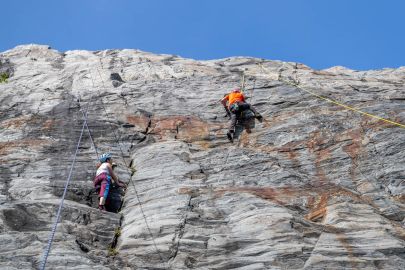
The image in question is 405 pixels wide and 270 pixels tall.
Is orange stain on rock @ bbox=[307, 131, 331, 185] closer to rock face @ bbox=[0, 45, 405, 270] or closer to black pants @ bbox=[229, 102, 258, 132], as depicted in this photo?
rock face @ bbox=[0, 45, 405, 270]

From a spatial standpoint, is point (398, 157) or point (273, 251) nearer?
point (273, 251)

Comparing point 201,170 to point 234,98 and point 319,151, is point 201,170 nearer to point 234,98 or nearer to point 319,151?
point 319,151

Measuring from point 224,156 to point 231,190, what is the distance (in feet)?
6.46

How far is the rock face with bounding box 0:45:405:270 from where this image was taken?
1166cm

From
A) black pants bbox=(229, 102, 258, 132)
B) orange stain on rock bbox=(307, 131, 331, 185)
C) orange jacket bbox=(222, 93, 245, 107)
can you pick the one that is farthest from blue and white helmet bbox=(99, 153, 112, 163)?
orange stain on rock bbox=(307, 131, 331, 185)

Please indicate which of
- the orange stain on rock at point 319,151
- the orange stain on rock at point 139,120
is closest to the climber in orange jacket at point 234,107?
the orange stain on rock at point 319,151

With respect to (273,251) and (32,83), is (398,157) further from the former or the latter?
(32,83)

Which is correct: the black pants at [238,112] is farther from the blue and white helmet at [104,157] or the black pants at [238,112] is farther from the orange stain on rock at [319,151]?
the blue and white helmet at [104,157]

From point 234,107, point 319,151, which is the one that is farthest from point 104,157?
point 319,151

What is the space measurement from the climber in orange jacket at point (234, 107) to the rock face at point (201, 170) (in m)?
0.38

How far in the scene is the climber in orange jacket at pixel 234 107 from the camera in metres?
17.4

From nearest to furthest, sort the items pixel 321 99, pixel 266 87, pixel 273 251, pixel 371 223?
pixel 273 251, pixel 371 223, pixel 321 99, pixel 266 87

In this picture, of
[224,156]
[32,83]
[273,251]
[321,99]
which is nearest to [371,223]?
[273,251]

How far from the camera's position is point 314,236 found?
11930 mm
